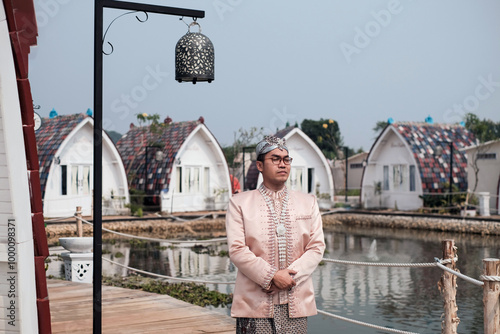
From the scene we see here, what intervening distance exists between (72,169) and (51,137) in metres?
1.21

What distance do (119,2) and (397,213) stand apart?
1750 cm

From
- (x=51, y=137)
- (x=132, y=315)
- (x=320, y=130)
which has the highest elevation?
(x=320, y=130)

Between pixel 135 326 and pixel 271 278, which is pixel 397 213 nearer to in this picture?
pixel 135 326

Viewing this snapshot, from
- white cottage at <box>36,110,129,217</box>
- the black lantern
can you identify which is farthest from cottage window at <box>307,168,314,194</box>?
the black lantern

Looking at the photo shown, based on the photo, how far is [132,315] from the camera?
5.27m

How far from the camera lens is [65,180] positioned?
1973cm

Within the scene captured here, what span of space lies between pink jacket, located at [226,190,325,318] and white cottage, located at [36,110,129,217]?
16.7 metres

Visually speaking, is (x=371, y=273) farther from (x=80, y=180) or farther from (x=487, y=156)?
(x=80, y=180)

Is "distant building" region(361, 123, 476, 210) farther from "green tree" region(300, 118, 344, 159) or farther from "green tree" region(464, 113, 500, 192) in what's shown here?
"green tree" region(300, 118, 344, 159)

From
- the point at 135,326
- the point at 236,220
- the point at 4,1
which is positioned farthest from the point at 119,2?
the point at 135,326

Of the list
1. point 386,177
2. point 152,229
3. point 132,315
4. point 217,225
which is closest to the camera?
point 132,315

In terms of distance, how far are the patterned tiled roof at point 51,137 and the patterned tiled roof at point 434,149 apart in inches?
448

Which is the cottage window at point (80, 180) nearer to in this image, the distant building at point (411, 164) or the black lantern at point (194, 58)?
the distant building at point (411, 164)

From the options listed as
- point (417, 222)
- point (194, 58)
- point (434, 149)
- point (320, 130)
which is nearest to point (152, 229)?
point (417, 222)
